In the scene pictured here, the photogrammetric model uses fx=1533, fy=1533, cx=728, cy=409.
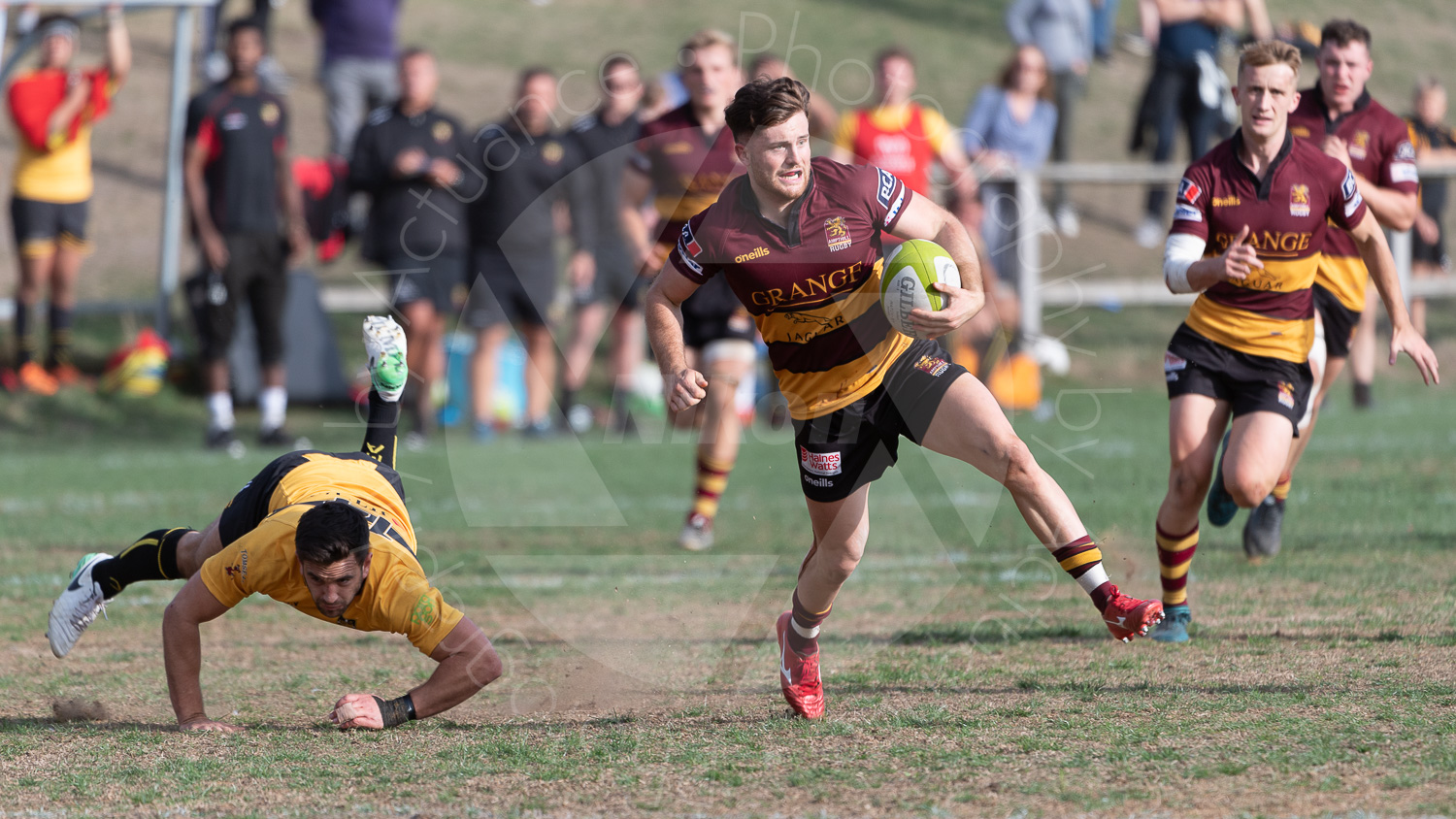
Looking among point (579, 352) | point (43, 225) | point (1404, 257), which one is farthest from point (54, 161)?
point (1404, 257)

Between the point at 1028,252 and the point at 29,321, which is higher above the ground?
the point at 1028,252

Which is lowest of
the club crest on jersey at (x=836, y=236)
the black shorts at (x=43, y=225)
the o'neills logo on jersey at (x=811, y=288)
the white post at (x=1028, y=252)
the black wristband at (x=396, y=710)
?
the black shorts at (x=43, y=225)

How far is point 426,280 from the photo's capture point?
1247 centimetres

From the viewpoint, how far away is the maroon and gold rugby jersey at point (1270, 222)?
5.82 m

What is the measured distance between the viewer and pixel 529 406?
13.0 m

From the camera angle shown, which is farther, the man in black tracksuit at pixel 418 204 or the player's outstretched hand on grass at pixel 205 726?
the man in black tracksuit at pixel 418 204

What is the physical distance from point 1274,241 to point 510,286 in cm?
798

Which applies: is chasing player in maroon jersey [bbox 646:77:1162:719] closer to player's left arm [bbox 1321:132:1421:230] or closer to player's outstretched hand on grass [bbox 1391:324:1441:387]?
player's outstretched hand on grass [bbox 1391:324:1441:387]

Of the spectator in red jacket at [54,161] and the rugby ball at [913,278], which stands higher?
the rugby ball at [913,278]

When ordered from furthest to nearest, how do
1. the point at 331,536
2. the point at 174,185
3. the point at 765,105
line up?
the point at 174,185
the point at 765,105
the point at 331,536

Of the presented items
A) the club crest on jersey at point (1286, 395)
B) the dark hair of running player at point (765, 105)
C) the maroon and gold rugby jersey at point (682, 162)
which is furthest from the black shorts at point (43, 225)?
the club crest on jersey at point (1286, 395)

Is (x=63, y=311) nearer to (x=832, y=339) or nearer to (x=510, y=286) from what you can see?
(x=510, y=286)

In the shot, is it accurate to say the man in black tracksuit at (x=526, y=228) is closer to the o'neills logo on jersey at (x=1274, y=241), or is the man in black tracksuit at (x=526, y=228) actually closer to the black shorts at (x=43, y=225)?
the black shorts at (x=43, y=225)

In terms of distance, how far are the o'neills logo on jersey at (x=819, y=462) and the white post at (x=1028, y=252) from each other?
9.51 meters
